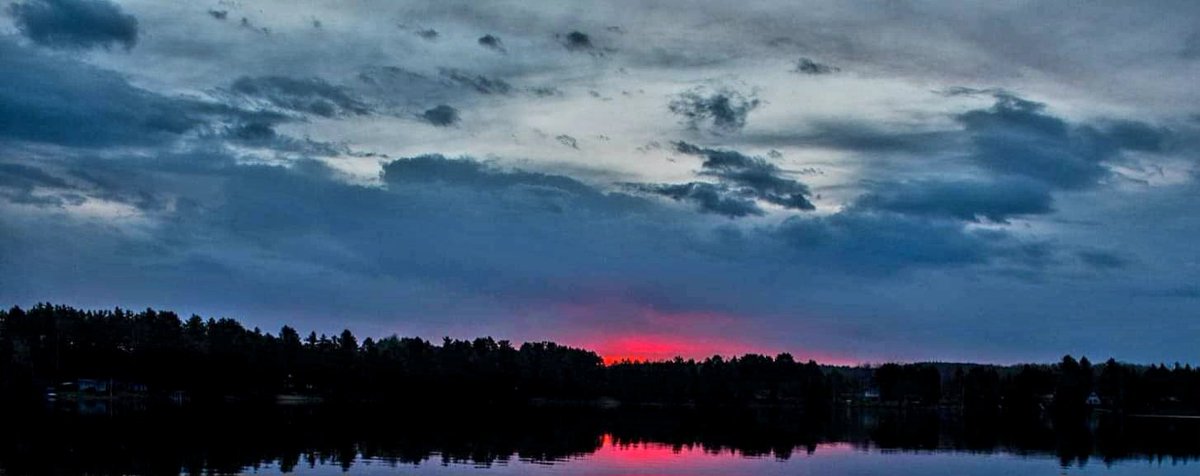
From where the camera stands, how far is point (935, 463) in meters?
89.6

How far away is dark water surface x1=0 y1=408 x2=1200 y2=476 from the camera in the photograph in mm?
73688

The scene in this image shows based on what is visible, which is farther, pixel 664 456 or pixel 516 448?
pixel 516 448

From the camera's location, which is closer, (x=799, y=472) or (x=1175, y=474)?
(x=799, y=472)

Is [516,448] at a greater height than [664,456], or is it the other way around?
[516,448]

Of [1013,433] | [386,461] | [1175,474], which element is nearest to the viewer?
[386,461]

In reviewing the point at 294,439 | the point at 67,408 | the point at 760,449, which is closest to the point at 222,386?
the point at 67,408

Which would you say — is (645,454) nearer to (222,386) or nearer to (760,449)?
(760,449)

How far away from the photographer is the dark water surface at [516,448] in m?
73.7

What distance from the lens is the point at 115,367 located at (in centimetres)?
19588

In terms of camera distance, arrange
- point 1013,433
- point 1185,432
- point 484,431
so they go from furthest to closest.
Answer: point 1185,432 < point 1013,433 < point 484,431

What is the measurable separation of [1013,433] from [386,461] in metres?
90.0

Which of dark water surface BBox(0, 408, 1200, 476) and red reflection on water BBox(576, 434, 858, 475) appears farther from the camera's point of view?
red reflection on water BBox(576, 434, 858, 475)

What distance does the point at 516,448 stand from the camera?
9375cm

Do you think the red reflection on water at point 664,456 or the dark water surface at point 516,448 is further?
the red reflection on water at point 664,456
